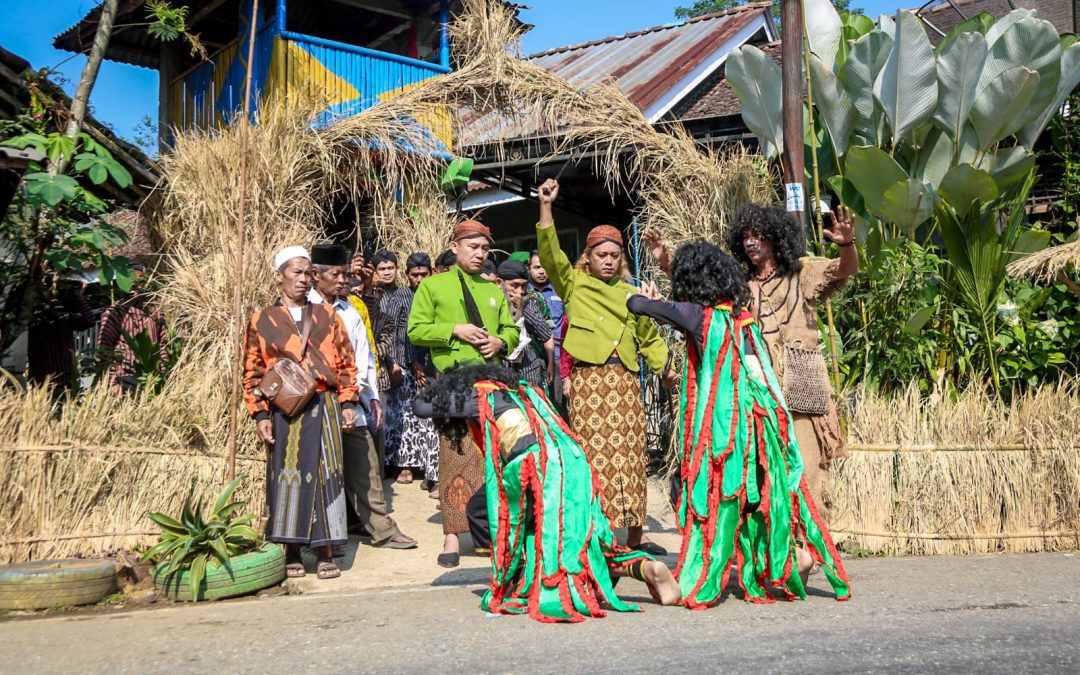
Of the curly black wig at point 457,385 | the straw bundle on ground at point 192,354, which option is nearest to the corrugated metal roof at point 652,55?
the straw bundle on ground at point 192,354

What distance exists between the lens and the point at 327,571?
564cm

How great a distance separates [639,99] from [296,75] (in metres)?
4.11

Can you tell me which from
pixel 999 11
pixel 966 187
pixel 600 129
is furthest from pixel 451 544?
pixel 999 11

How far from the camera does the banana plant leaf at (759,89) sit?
30.3ft

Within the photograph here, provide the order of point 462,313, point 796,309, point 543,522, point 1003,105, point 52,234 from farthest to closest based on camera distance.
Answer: point 1003,105
point 52,234
point 462,313
point 796,309
point 543,522

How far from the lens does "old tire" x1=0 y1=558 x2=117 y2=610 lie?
16.2 ft

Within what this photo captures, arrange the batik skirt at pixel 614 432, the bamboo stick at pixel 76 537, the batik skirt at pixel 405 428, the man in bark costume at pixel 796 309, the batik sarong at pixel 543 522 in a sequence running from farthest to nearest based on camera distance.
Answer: the batik skirt at pixel 405 428 < the batik skirt at pixel 614 432 < the bamboo stick at pixel 76 537 < the man in bark costume at pixel 796 309 < the batik sarong at pixel 543 522

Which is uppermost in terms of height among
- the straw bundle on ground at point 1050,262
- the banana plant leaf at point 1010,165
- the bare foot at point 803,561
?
the banana plant leaf at point 1010,165

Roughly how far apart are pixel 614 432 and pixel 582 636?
1.86m

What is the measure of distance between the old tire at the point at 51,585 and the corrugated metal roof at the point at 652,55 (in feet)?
21.0

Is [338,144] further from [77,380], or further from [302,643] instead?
[302,643]

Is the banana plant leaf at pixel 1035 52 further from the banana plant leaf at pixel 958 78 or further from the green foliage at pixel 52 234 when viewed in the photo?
the green foliage at pixel 52 234

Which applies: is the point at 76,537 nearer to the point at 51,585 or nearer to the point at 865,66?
the point at 51,585

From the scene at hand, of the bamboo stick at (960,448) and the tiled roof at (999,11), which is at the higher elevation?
the tiled roof at (999,11)
